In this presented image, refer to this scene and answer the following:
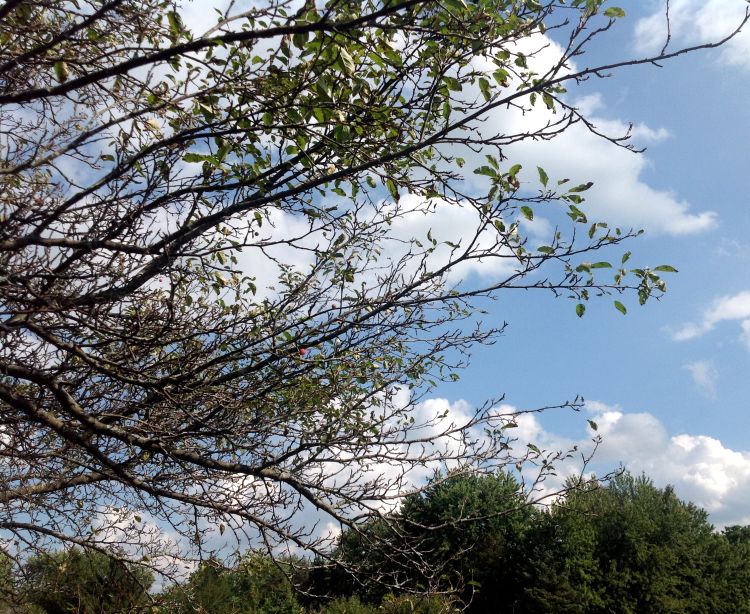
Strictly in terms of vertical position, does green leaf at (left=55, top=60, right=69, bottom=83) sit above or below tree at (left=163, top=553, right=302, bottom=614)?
above

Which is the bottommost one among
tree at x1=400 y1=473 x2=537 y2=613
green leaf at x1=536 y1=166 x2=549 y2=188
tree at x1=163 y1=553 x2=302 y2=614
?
tree at x1=163 y1=553 x2=302 y2=614

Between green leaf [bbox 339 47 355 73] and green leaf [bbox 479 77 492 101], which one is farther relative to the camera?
green leaf [bbox 479 77 492 101]

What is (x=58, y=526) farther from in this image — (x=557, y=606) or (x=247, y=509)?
(x=557, y=606)

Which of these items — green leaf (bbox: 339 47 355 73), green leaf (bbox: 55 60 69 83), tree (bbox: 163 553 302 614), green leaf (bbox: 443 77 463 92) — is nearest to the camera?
green leaf (bbox: 339 47 355 73)

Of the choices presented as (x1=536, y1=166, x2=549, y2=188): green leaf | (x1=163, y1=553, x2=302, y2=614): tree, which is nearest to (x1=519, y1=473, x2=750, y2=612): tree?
(x1=163, y1=553, x2=302, y2=614): tree

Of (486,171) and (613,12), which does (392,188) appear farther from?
(613,12)

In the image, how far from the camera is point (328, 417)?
5.44 metres

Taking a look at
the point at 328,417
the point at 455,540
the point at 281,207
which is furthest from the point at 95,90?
the point at 455,540

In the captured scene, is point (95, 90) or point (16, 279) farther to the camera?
point (95, 90)

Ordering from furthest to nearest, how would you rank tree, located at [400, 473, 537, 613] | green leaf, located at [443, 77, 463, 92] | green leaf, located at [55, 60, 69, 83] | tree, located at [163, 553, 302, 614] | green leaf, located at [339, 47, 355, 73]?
tree, located at [400, 473, 537, 613] → tree, located at [163, 553, 302, 614] → green leaf, located at [443, 77, 463, 92] → green leaf, located at [55, 60, 69, 83] → green leaf, located at [339, 47, 355, 73]

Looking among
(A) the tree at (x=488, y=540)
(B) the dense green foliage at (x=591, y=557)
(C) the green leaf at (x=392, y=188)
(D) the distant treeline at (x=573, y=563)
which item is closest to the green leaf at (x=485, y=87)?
(C) the green leaf at (x=392, y=188)

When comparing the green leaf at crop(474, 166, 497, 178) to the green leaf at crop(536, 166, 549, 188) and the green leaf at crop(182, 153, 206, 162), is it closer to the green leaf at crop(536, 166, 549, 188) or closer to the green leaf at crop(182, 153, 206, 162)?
the green leaf at crop(536, 166, 549, 188)

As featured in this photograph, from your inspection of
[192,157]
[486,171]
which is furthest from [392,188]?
[192,157]

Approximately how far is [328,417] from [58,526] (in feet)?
10.7
